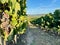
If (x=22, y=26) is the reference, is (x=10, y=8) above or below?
above

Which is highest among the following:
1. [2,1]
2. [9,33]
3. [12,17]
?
[2,1]

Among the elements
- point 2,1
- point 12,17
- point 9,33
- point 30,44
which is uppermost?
point 2,1

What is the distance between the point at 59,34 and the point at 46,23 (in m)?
4.06

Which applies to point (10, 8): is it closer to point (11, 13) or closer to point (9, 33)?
point (11, 13)

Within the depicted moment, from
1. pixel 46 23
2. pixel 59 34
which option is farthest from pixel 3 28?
pixel 46 23

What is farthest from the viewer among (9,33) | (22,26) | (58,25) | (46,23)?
(46,23)

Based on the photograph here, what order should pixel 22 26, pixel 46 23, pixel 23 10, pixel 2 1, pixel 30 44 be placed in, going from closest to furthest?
1. pixel 2 1
2. pixel 22 26
3. pixel 23 10
4. pixel 30 44
5. pixel 46 23

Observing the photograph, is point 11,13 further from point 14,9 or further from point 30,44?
point 30,44

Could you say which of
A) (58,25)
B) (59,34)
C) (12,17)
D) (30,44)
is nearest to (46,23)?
(58,25)

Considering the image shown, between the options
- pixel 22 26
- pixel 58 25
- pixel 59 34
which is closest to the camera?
pixel 22 26

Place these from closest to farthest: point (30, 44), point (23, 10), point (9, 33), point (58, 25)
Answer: point (9, 33) < point (23, 10) < point (30, 44) < point (58, 25)

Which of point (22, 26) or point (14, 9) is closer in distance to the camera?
point (14, 9)

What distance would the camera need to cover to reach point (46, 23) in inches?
876

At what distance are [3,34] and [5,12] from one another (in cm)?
92
